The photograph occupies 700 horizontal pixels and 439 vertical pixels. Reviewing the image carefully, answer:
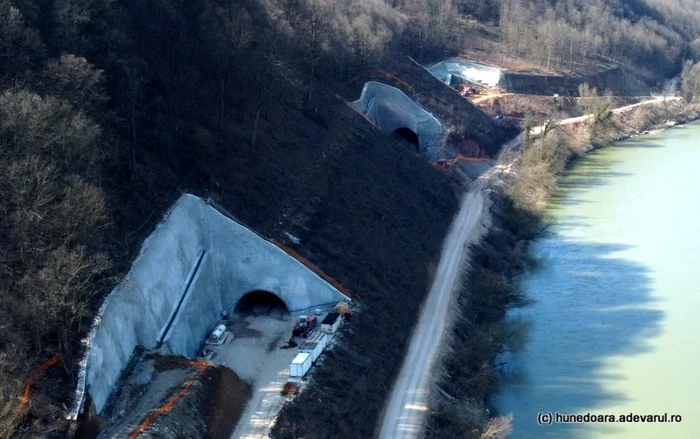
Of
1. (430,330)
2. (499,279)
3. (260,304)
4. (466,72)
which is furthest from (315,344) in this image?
(466,72)

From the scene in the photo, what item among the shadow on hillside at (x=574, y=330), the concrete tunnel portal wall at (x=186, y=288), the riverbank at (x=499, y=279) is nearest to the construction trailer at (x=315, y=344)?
the concrete tunnel portal wall at (x=186, y=288)

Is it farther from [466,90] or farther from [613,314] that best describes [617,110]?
[613,314]

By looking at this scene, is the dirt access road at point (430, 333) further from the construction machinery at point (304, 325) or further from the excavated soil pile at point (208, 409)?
the excavated soil pile at point (208, 409)

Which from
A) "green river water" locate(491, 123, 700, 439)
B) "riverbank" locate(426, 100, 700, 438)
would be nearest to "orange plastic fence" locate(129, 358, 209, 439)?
"riverbank" locate(426, 100, 700, 438)

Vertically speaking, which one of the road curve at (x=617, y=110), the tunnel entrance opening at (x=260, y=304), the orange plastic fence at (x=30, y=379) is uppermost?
the orange plastic fence at (x=30, y=379)

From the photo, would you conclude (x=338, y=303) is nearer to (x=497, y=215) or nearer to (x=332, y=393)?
(x=332, y=393)

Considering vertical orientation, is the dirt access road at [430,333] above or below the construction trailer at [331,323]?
below

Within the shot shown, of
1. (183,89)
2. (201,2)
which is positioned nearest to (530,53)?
(201,2)
